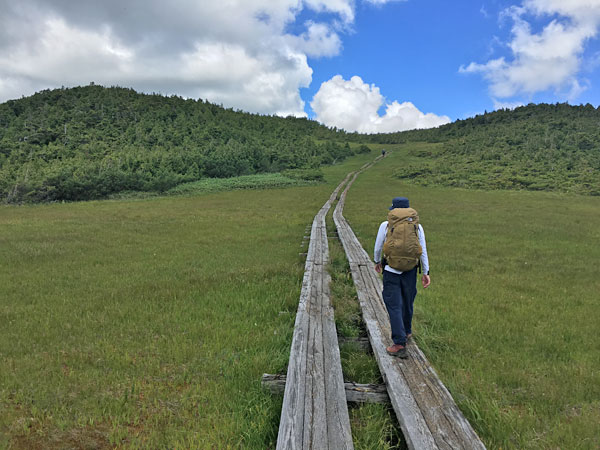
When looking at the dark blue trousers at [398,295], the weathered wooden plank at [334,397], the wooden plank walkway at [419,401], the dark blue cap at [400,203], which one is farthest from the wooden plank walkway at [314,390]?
the dark blue cap at [400,203]

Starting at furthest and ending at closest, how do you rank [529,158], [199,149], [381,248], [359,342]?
1. [199,149]
2. [529,158]
3. [359,342]
4. [381,248]

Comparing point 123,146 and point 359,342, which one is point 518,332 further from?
point 123,146

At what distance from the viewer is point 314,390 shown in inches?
139

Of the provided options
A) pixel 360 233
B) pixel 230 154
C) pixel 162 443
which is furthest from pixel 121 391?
pixel 230 154

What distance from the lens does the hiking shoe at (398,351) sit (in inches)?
172

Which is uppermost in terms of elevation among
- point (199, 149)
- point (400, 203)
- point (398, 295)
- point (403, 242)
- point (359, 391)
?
point (199, 149)

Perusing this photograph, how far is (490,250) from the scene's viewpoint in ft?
43.2

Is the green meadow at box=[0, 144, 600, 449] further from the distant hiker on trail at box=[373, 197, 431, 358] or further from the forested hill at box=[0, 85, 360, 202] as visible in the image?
the forested hill at box=[0, 85, 360, 202]

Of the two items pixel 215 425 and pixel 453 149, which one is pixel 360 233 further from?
pixel 453 149

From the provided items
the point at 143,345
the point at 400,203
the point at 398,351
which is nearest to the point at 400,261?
the point at 400,203

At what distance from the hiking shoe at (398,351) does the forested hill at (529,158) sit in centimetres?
4471

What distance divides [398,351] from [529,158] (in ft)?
228

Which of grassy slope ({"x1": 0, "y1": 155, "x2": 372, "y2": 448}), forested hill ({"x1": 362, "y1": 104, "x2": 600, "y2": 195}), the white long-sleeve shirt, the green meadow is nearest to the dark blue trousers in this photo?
the white long-sleeve shirt

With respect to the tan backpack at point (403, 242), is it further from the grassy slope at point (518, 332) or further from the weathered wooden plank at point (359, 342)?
the grassy slope at point (518, 332)
